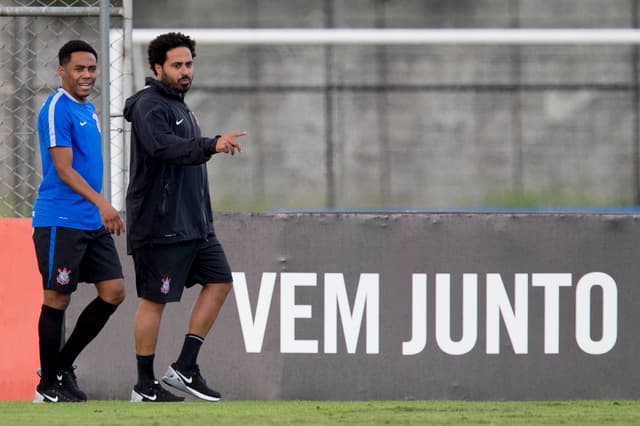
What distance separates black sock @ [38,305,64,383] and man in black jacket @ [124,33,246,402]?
0.38m

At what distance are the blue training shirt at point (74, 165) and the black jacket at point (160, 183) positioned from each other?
0.64 ft

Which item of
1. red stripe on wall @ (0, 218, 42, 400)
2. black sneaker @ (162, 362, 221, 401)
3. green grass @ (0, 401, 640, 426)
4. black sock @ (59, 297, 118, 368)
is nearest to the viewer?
green grass @ (0, 401, 640, 426)

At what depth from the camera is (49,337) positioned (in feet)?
20.0

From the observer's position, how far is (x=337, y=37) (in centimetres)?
934

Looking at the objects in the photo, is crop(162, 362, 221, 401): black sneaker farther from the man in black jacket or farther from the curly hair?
the curly hair

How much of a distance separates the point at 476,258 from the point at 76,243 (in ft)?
6.90

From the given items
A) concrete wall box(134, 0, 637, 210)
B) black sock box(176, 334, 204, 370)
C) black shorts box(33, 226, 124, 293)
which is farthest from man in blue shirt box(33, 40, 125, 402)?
concrete wall box(134, 0, 637, 210)

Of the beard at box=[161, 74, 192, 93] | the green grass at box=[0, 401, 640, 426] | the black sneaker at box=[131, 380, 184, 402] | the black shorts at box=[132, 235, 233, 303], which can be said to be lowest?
the green grass at box=[0, 401, 640, 426]

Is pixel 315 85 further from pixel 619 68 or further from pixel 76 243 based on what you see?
pixel 76 243

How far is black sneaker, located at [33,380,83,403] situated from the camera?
6120mm

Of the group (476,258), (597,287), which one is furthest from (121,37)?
(597,287)

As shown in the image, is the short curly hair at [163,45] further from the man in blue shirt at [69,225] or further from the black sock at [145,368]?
the black sock at [145,368]

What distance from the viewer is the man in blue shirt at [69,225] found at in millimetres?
5953

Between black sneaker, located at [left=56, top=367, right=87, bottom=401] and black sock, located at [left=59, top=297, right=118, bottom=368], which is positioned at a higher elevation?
black sock, located at [left=59, top=297, right=118, bottom=368]
